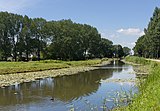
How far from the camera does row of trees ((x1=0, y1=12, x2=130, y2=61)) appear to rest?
94.5m

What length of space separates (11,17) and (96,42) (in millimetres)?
51773

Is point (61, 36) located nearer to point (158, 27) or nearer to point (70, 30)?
point (70, 30)

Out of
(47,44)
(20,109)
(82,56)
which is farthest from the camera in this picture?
(82,56)

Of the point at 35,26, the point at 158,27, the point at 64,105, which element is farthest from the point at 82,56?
the point at 64,105

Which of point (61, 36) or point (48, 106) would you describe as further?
point (61, 36)

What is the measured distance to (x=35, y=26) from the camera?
9975 centimetres

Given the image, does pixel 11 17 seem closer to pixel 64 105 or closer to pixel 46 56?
pixel 46 56

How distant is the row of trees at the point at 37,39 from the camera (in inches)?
3720

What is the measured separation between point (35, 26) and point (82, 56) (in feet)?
95.4

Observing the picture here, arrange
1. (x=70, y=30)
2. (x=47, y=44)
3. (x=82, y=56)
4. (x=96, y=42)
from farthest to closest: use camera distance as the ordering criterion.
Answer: (x=96, y=42) → (x=82, y=56) → (x=70, y=30) → (x=47, y=44)

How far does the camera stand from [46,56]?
336 feet

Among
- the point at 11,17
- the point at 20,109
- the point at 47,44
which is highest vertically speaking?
the point at 11,17

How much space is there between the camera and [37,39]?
331ft

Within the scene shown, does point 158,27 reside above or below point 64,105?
above
